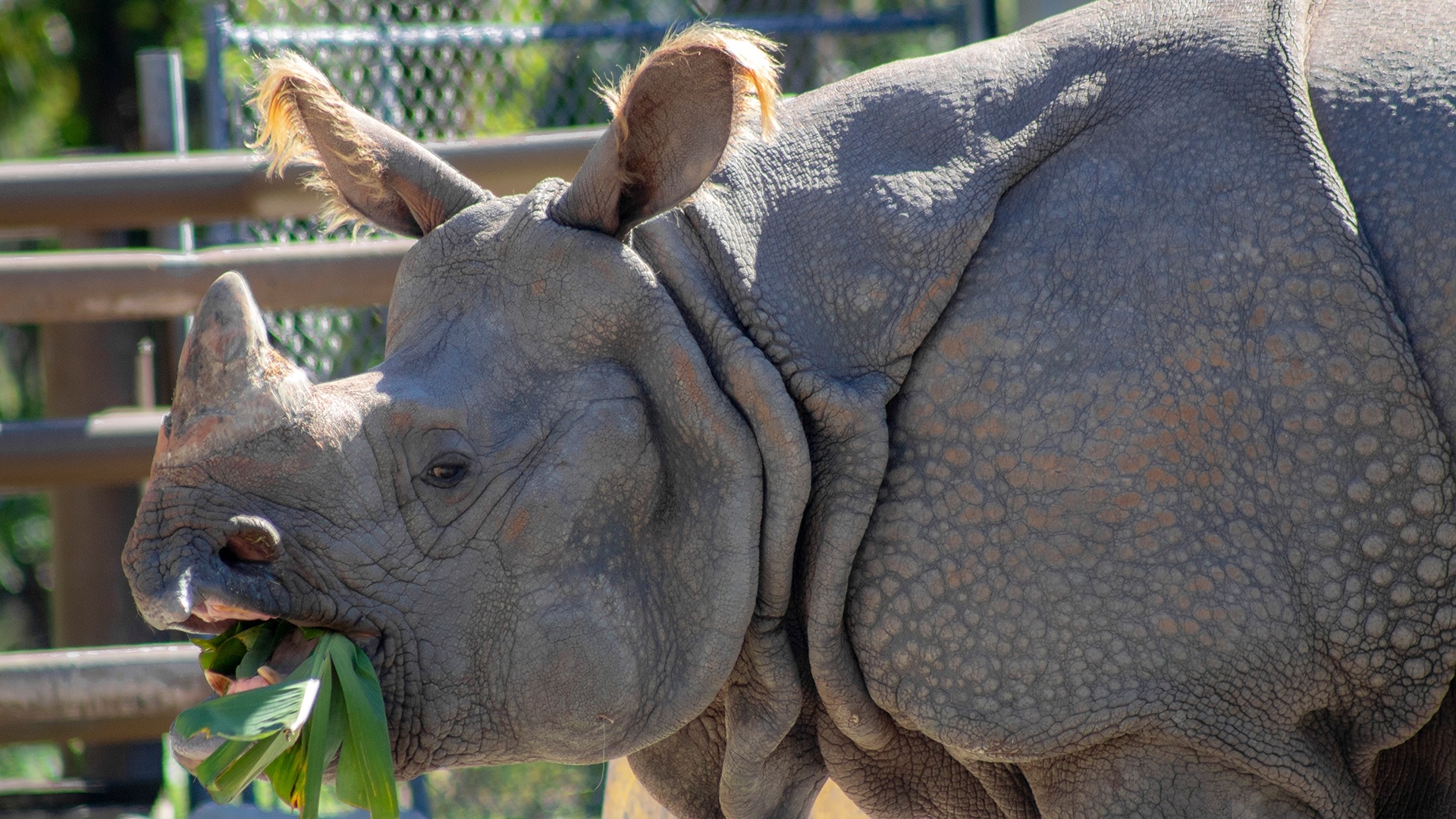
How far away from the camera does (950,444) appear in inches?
101

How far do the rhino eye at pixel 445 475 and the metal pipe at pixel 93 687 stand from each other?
2640mm

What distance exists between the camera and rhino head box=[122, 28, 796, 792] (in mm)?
2385

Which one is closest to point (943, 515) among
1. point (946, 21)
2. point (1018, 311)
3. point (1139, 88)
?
point (1018, 311)

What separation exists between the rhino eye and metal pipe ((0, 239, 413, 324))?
103 inches

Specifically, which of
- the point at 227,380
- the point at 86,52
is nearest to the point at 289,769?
the point at 227,380

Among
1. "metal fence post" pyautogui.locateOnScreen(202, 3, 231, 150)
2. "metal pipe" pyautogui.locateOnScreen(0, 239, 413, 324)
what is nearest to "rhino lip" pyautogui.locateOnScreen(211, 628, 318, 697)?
"metal pipe" pyautogui.locateOnScreen(0, 239, 413, 324)

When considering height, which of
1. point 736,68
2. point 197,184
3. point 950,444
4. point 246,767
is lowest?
point 197,184

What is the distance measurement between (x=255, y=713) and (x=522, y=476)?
23.5 inches

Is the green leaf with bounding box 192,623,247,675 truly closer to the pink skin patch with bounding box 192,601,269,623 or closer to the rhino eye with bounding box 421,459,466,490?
the pink skin patch with bounding box 192,601,269,623

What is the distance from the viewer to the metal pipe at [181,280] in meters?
5.04

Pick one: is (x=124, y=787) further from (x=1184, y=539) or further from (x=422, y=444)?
(x=1184, y=539)

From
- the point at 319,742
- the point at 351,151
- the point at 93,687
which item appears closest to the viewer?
the point at 319,742

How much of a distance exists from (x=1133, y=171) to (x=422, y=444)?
1.35 meters

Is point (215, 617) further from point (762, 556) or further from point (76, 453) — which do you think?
point (76, 453)
